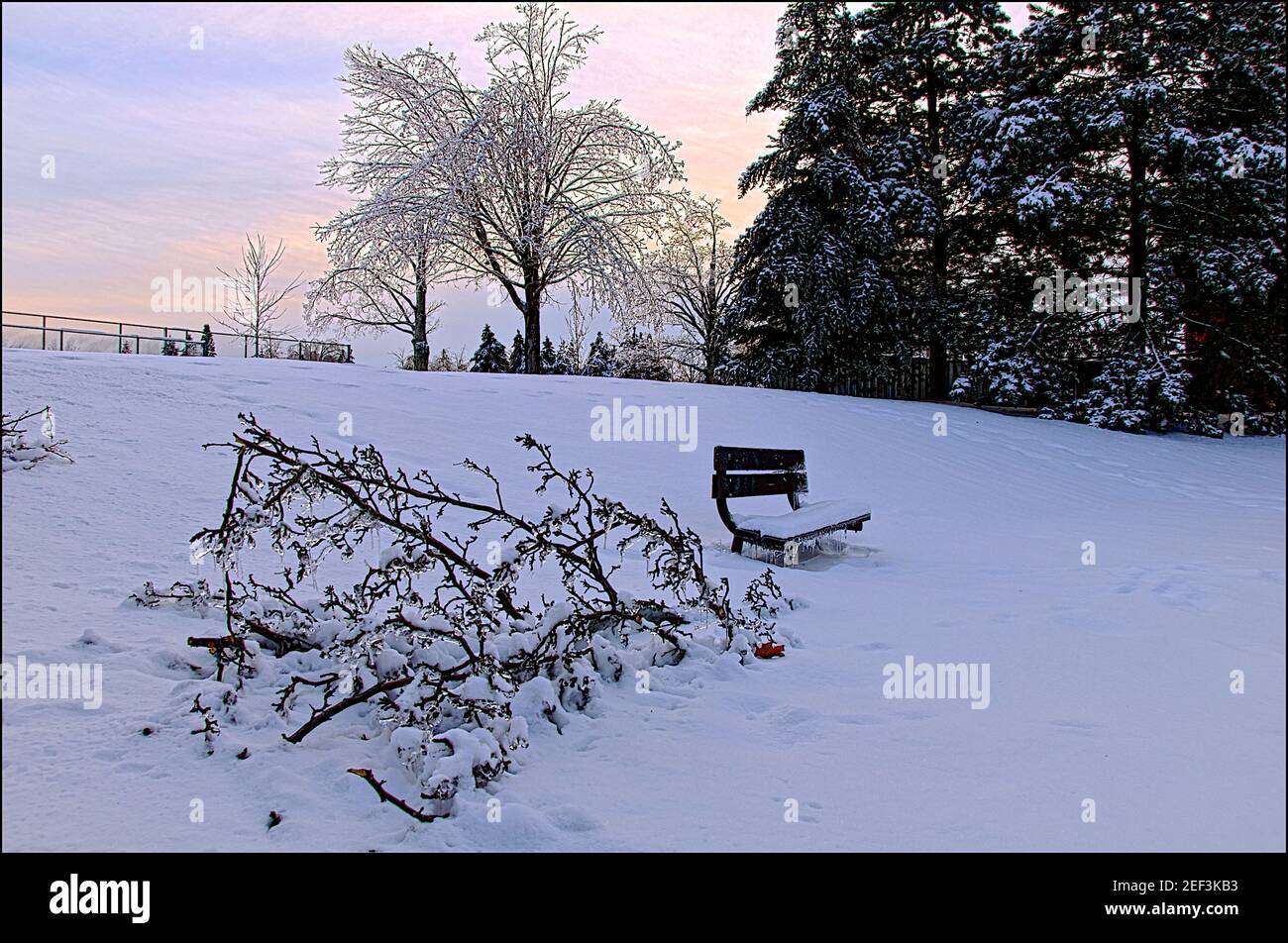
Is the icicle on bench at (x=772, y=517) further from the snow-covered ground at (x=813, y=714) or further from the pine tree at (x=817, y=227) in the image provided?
the pine tree at (x=817, y=227)

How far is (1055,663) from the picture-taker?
12.4ft

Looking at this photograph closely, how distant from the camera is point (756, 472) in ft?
24.8

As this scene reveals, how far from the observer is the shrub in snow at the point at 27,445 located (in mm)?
5362

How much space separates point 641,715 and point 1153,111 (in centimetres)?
1960

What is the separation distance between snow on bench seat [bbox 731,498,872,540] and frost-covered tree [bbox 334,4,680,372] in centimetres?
1694

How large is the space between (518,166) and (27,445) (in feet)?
69.7

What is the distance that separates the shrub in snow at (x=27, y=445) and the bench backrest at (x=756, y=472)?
487cm

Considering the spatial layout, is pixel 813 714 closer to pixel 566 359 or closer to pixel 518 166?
pixel 518 166

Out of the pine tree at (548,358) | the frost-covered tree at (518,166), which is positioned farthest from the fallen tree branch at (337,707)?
the pine tree at (548,358)

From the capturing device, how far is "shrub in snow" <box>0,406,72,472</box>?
5.36 metres

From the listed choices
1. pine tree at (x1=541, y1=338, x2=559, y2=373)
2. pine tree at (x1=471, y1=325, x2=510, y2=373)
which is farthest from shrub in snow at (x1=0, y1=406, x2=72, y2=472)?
pine tree at (x1=471, y1=325, x2=510, y2=373)
